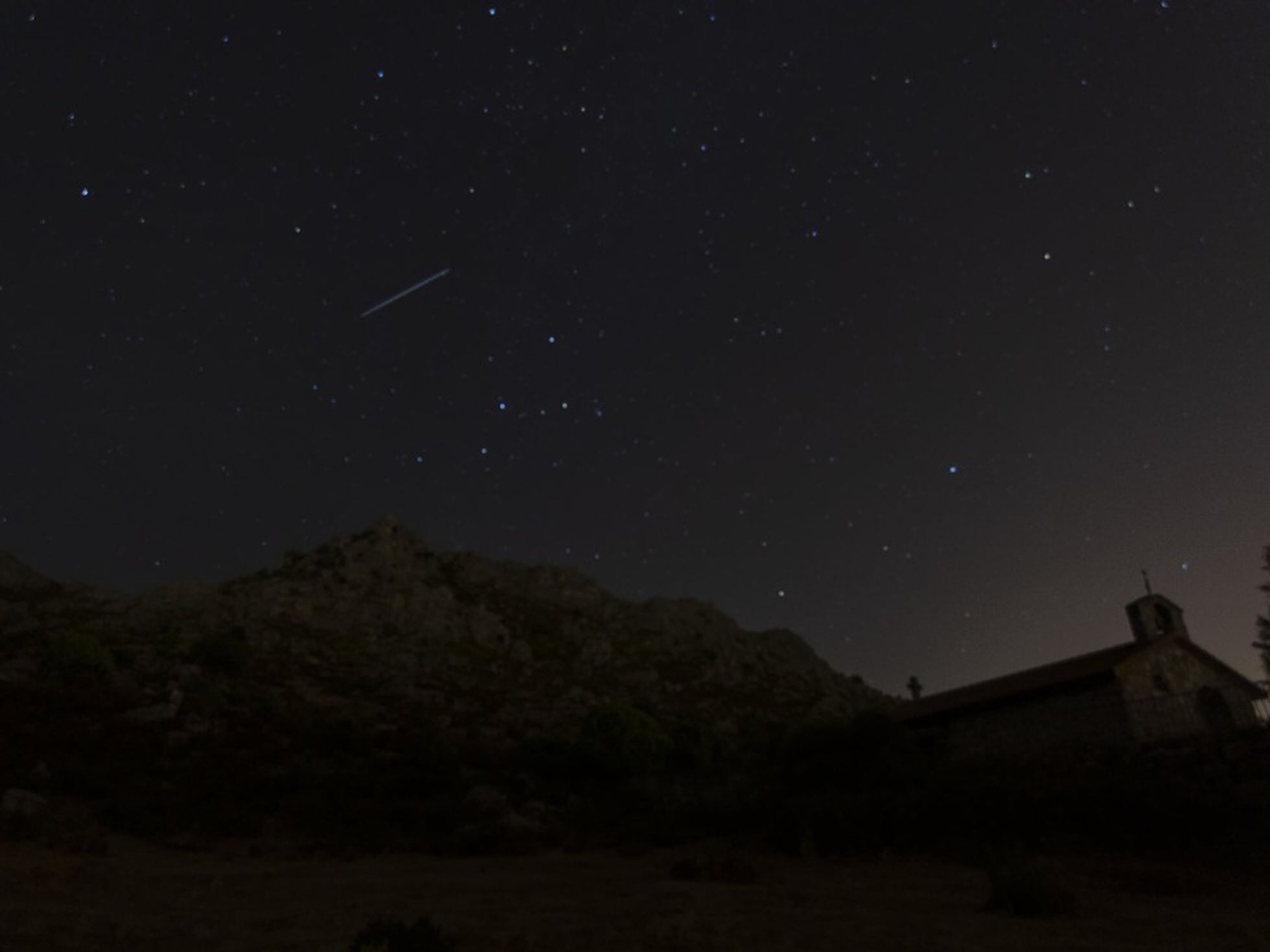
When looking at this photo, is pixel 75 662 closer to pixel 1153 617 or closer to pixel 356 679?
pixel 356 679

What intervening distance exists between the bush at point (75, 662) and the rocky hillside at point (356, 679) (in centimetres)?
8

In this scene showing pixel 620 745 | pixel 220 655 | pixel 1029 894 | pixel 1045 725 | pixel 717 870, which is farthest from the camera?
pixel 220 655

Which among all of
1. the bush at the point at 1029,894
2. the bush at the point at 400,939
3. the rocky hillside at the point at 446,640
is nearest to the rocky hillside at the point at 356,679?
the rocky hillside at the point at 446,640

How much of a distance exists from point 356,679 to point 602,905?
2949 centimetres

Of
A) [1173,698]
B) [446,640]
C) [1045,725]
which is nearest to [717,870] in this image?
[1045,725]

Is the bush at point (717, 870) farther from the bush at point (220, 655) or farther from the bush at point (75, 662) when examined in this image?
the bush at point (220, 655)

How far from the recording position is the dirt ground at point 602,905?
7.84 m

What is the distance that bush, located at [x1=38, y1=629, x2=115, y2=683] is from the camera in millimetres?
27844

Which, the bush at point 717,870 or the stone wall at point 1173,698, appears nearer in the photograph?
the bush at point 717,870

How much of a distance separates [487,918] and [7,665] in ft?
88.8

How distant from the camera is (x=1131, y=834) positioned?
13328 millimetres

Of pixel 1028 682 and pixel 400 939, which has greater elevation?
pixel 1028 682

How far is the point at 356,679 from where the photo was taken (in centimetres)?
3688

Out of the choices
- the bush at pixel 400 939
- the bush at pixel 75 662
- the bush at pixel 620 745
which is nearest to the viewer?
the bush at pixel 400 939
